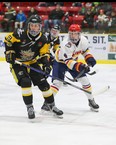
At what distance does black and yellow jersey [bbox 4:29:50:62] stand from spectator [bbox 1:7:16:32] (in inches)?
261

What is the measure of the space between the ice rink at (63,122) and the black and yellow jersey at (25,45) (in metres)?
0.67

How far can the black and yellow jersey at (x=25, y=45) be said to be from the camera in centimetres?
438

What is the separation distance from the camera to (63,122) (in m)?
4.42

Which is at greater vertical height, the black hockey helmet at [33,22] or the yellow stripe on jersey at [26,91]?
the black hockey helmet at [33,22]

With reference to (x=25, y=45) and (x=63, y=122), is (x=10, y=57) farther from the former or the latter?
(x=63, y=122)

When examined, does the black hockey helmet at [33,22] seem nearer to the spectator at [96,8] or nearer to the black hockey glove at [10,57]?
the black hockey glove at [10,57]

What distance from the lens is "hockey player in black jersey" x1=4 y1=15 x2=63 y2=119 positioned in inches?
171

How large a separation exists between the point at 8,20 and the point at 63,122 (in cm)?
750

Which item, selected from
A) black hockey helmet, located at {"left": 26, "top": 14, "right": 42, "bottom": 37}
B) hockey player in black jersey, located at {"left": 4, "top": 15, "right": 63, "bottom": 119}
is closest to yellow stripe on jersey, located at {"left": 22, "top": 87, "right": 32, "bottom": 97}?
hockey player in black jersey, located at {"left": 4, "top": 15, "right": 63, "bottom": 119}

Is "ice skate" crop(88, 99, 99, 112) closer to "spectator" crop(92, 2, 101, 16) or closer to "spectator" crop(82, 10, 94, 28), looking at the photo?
"spectator" crop(82, 10, 94, 28)

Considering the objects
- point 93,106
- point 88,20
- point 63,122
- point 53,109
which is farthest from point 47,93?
point 88,20

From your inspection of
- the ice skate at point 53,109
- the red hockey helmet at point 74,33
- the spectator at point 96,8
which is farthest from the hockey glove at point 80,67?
the spectator at point 96,8

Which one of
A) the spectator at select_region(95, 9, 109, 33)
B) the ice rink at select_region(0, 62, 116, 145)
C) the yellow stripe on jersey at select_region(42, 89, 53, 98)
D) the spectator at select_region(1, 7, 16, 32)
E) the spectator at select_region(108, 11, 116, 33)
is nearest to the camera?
the ice rink at select_region(0, 62, 116, 145)

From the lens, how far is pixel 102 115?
4.73 meters
